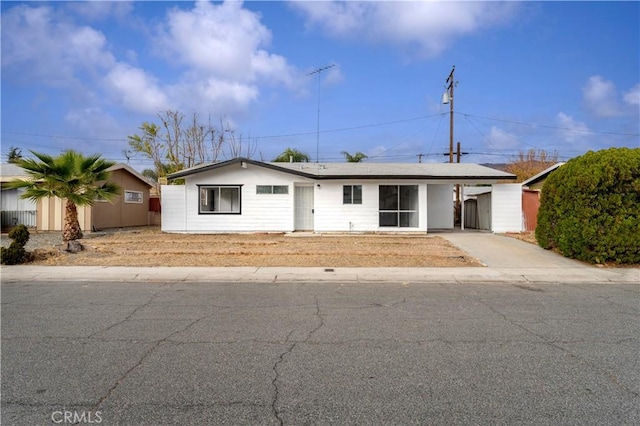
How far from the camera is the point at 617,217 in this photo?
1161cm

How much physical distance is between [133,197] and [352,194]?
44.7ft

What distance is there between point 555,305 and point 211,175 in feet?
52.2

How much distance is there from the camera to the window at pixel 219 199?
19875mm

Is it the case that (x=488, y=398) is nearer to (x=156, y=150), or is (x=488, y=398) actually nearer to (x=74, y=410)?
(x=74, y=410)

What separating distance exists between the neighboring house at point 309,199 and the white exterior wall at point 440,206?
222 cm

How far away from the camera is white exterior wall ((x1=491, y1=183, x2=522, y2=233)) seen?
19.6 m

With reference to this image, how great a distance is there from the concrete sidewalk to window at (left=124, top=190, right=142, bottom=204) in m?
12.7

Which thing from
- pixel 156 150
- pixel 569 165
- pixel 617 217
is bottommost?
pixel 617 217

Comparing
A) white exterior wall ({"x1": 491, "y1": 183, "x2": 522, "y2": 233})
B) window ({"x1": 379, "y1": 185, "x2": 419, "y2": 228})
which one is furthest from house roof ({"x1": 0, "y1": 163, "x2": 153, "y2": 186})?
white exterior wall ({"x1": 491, "y1": 183, "x2": 522, "y2": 233})

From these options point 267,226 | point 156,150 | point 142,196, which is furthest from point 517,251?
point 156,150

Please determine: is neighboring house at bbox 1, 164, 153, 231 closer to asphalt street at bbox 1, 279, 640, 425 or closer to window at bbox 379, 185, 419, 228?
window at bbox 379, 185, 419, 228

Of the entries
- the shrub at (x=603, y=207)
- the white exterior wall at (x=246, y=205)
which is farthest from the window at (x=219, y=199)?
the shrub at (x=603, y=207)

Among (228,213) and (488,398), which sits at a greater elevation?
(228,213)

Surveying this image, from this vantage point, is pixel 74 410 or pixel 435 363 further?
pixel 435 363
